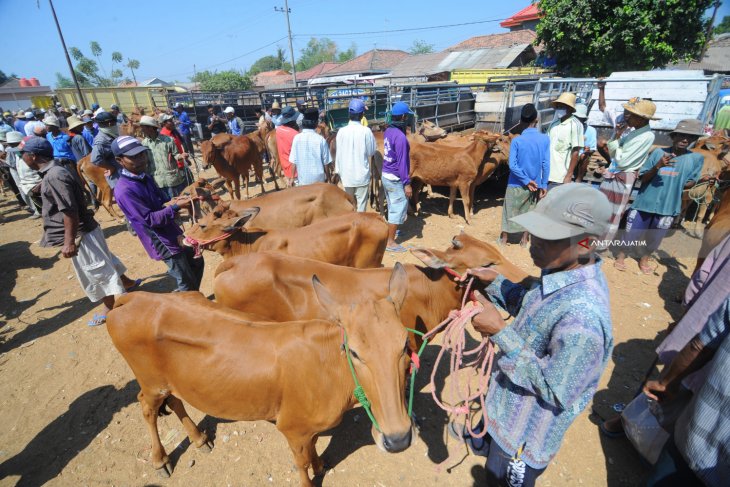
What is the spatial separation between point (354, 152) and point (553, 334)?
16.3ft

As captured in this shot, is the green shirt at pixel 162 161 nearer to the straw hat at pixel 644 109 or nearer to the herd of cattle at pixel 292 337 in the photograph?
the herd of cattle at pixel 292 337

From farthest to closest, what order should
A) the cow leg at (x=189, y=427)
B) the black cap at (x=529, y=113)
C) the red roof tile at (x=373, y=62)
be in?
the red roof tile at (x=373, y=62) < the black cap at (x=529, y=113) < the cow leg at (x=189, y=427)

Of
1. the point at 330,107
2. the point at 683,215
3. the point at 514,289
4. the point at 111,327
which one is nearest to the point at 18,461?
the point at 111,327

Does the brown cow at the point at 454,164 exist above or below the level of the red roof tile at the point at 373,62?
below

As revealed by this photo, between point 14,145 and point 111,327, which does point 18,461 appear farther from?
point 14,145

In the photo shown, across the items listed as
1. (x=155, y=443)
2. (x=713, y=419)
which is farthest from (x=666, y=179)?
(x=155, y=443)

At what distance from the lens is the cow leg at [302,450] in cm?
260

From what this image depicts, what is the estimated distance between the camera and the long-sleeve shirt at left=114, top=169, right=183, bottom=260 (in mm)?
3723

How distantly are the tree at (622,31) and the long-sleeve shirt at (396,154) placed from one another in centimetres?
1391

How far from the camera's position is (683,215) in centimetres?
716

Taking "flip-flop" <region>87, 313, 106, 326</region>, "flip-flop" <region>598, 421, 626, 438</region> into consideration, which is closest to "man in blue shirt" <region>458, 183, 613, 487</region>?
"flip-flop" <region>598, 421, 626, 438</region>

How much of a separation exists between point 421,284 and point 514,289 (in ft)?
3.51

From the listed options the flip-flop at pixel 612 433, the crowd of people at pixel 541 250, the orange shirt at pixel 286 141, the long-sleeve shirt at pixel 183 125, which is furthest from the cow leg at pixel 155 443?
the long-sleeve shirt at pixel 183 125

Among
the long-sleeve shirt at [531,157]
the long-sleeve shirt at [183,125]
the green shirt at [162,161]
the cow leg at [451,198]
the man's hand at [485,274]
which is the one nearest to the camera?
the man's hand at [485,274]
